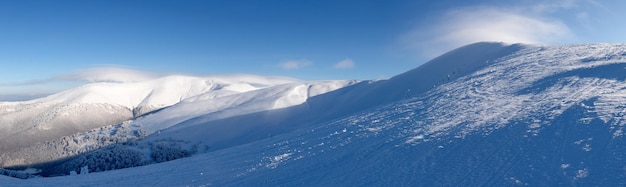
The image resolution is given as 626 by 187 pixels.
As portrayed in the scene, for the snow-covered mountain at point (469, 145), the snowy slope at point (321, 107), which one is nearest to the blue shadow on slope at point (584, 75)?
the snow-covered mountain at point (469, 145)

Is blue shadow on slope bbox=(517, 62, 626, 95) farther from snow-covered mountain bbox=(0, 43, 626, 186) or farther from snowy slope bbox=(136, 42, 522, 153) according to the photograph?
snowy slope bbox=(136, 42, 522, 153)

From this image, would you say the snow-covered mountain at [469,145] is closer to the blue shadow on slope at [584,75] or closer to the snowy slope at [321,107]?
the blue shadow on slope at [584,75]

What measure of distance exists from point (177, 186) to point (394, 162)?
23.5 ft

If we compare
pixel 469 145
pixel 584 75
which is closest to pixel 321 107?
pixel 584 75

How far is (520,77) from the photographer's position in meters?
21.8

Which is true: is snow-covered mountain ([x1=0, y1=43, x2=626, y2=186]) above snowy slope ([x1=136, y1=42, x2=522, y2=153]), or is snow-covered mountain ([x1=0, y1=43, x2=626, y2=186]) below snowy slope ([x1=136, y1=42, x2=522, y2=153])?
below

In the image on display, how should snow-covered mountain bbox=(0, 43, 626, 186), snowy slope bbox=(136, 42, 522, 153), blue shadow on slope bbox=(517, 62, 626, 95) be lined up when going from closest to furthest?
snow-covered mountain bbox=(0, 43, 626, 186)
blue shadow on slope bbox=(517, 62, 626, 95)
snowy slope bbox=(136, 42, 522, 153)

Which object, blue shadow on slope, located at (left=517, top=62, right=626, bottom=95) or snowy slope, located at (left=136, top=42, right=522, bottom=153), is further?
snowy slope, located at (left=136, top=42, right=522, bottom=153)

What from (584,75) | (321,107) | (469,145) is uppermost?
(321,107)

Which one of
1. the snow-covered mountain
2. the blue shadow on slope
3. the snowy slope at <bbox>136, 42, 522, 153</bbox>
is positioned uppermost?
the snowy slope at <bbox>136, 42, 522, 153</bbox>

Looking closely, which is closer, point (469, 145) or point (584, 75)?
point (469, 145)

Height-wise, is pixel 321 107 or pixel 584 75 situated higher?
pixel 321 107

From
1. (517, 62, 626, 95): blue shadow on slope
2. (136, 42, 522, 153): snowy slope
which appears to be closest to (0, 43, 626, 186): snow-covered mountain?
(517, 62, 626, 95): blue shadow on slope

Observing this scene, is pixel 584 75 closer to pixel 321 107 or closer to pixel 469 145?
pixel 469 145
